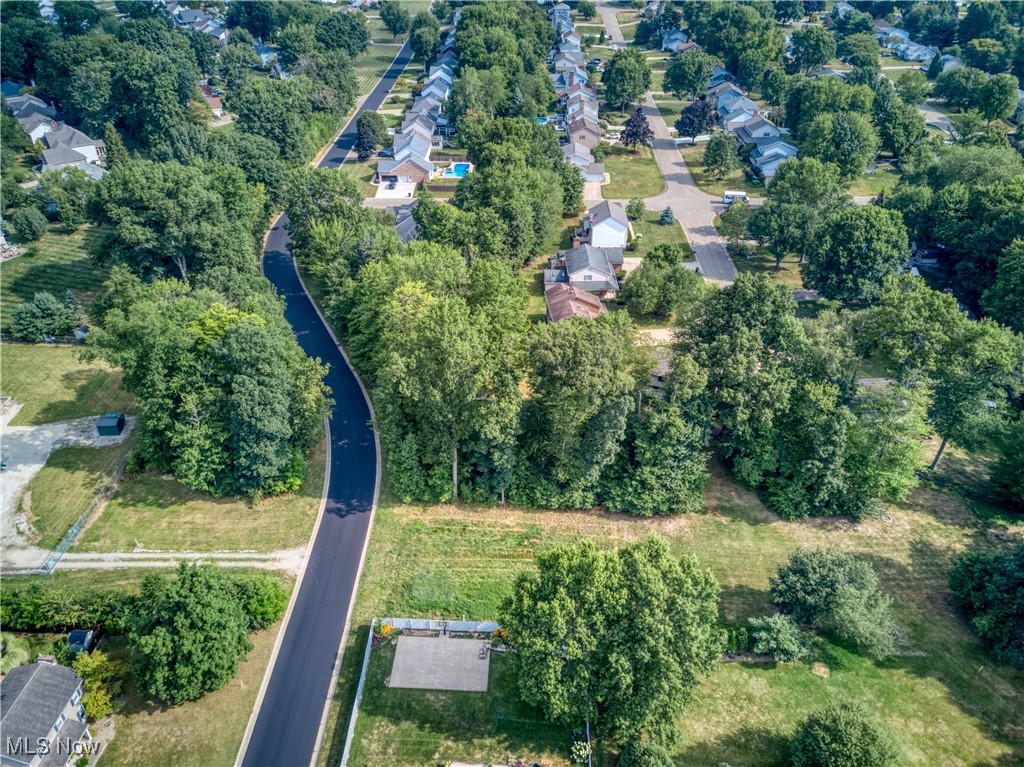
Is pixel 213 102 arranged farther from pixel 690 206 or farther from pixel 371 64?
pixel 690 206

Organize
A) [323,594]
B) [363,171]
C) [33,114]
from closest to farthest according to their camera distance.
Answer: [323,594], [363,171], [33,114]

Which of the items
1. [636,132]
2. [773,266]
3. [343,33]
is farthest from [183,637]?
[343,33]

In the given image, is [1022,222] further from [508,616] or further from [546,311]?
[508,616]

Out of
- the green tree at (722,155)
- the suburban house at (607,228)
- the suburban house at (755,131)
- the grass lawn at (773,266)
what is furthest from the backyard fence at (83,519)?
the suburban house at (755,131)

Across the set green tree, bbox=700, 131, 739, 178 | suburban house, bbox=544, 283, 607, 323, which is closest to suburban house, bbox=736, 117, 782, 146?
green tree, bbox=700, 131, 739, 178

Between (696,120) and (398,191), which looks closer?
(398,191)

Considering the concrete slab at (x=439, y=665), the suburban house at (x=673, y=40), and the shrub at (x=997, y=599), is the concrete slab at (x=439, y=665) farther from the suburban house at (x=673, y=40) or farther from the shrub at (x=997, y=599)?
the suburban house at (x=673, y=40)
